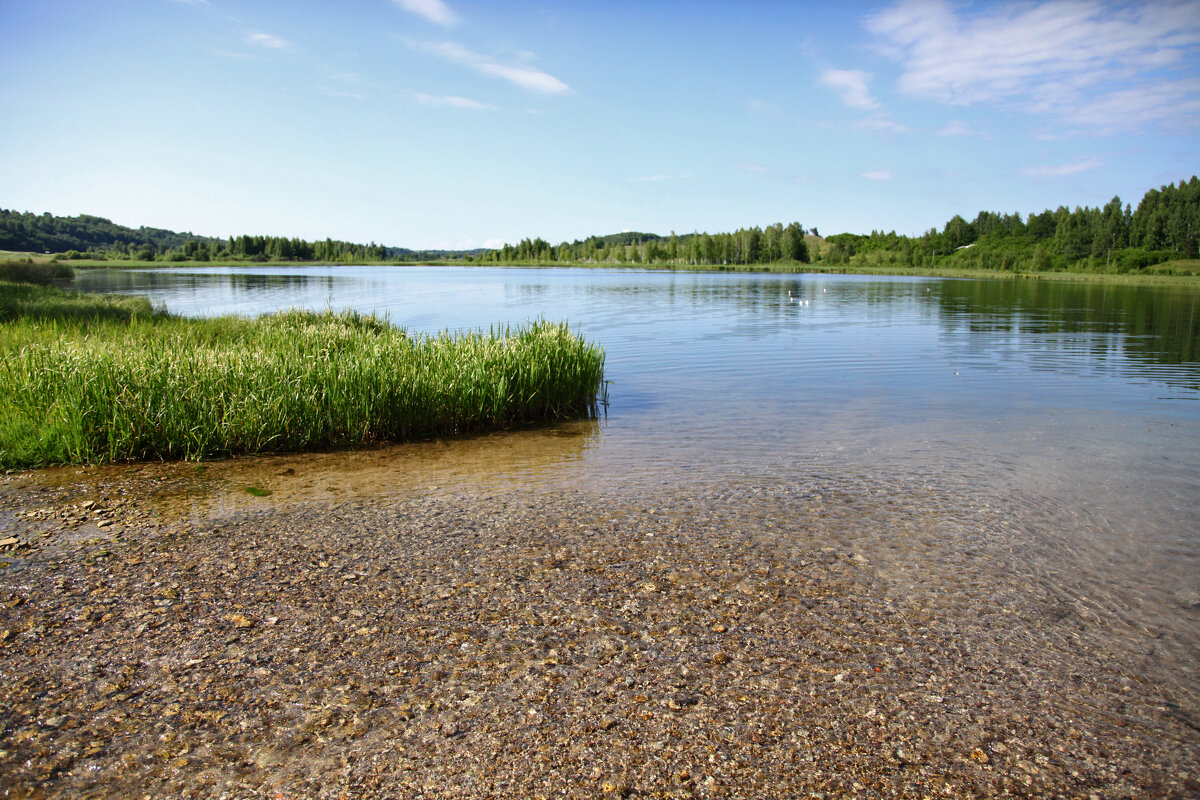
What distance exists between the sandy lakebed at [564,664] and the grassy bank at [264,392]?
279 centimetres

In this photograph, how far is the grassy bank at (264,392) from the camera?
11.1 m

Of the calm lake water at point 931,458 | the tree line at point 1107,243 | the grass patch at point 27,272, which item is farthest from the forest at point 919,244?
the calm lake water at point 931,458

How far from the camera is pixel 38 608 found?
6082 mm

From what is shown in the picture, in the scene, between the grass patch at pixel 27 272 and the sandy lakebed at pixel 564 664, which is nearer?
the sandy lakebed at pixel 564 664

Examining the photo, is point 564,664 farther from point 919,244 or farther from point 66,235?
point 919,244

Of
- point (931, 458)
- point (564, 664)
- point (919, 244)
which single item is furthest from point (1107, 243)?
point (564, 664)

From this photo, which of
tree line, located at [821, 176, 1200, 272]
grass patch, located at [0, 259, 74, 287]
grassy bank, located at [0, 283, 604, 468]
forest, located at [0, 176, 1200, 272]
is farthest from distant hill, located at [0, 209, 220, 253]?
tree line, located at [821, 176, 1200, 272]

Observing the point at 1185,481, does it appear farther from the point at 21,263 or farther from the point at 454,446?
the point at 21,263

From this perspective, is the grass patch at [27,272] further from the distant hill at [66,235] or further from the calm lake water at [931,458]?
the distant hill at [66,235]

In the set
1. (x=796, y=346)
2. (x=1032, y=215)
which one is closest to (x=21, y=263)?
(x=796, y=346)

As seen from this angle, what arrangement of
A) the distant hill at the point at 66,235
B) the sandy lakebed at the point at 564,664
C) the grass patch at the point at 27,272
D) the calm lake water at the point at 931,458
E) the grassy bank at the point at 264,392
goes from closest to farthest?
the sandy lakebed at the point at 564,664 → the calm lake water at the point at 931,458 → the grassy bank at the point at 264,392 → the grass patch at the point at 27,272 → the distant hill at the point at 66,235

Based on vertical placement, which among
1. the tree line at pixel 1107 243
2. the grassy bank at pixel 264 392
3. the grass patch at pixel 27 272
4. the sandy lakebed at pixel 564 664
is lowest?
the sandy lakebed at pixel 564 664

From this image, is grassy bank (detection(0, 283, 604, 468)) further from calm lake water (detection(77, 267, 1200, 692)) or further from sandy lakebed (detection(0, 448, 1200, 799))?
sandy lakebed (detection(0, 448, 1200, 799))

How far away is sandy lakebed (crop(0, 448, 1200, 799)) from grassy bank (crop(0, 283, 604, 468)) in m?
2.79
